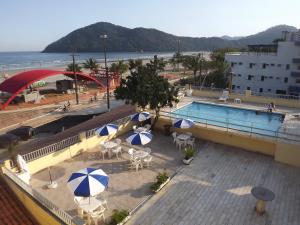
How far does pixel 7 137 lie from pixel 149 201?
15.1 meters

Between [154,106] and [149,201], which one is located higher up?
[154,106]

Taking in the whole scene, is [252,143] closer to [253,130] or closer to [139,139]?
[253,130]

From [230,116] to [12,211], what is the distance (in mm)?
19509

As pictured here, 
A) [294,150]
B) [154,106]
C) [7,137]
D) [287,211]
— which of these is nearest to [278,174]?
[294,150]

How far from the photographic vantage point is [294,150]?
47.4 ft

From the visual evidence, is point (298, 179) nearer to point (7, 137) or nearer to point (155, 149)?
point (155, 149)

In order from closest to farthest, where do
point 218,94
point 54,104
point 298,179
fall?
point 298,179
point 218,94
point 54,104

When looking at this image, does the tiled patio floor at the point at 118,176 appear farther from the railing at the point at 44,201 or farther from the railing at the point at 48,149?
the railing at the point at 44,201

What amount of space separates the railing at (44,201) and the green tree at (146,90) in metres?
9.94

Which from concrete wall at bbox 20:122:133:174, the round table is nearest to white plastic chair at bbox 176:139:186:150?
concrete wall at bbox 20:122:133:174

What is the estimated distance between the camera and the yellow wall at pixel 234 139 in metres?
15.8

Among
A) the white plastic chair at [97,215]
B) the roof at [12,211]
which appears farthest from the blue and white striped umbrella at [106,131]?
the white plastic chair at [97,215]

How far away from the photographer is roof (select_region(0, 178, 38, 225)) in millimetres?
10289

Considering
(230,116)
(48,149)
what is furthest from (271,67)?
(48,149)
